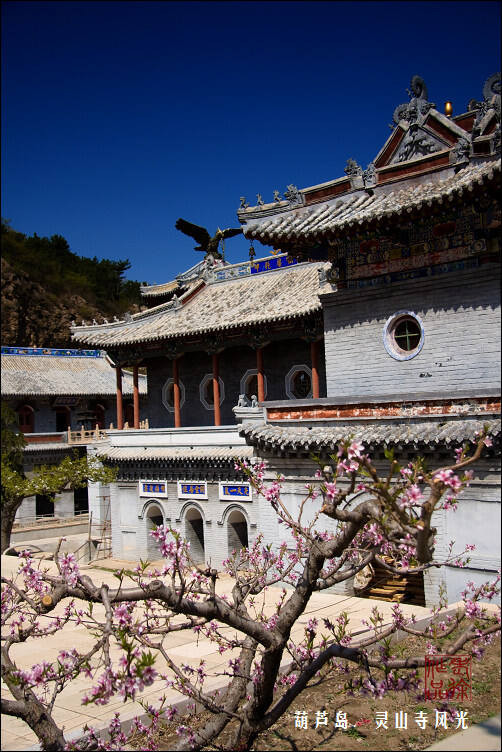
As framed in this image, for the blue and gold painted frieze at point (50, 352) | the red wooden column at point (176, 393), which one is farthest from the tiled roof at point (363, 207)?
the blue and gold painted frieze at point (50, 352)

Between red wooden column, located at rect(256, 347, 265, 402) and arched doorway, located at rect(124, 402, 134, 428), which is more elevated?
red wooden column, located at rect(256, 347, 265, 402)

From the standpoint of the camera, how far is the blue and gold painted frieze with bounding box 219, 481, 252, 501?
18844 millimetres

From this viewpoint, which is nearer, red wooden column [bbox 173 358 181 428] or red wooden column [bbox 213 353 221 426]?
red wooden column [bbox 213 353 221 426]

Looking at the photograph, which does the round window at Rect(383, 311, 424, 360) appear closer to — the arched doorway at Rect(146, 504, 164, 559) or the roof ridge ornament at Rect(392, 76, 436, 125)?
the roof ridge ornament at Rect(392, 76, 436, 125)

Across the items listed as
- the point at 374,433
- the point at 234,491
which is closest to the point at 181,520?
the point at 234,491

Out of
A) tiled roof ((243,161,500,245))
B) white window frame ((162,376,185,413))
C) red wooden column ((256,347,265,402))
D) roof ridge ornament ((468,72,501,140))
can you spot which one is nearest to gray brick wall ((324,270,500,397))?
tiled roof ((243,161,500,245))

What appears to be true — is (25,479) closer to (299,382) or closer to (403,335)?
(299,382)

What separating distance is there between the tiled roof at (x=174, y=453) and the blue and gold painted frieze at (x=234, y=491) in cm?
75

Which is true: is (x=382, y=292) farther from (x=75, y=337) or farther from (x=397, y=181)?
(x=75, y=337)

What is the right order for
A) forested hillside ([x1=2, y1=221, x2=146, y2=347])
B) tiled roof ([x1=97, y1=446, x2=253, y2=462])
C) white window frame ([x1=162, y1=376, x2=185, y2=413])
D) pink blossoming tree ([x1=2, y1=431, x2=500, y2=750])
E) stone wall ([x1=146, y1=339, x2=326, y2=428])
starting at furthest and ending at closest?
forested hillside ([x1=2, y1=221, x2=146, y2=347]) < white window frame ([x1=162, y1=376, x2=185, y2=413]) < stone wall ([x1=146, y1=339, x2=326, y2=428]) < tiled roof ([x1=97, y1=446, x2=253, y2=462]) < pink blossoming tree ([x1=2, y1=431, x2=500, y2=750])

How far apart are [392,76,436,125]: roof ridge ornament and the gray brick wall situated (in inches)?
141

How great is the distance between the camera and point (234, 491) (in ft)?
63.1

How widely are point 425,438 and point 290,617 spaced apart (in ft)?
23.6

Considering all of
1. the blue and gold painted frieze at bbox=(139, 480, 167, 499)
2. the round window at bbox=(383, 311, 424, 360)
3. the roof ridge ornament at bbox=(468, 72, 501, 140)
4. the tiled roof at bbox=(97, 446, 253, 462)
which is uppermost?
the roof ridge ornament at bbox=(468, 72, 501, 140)
